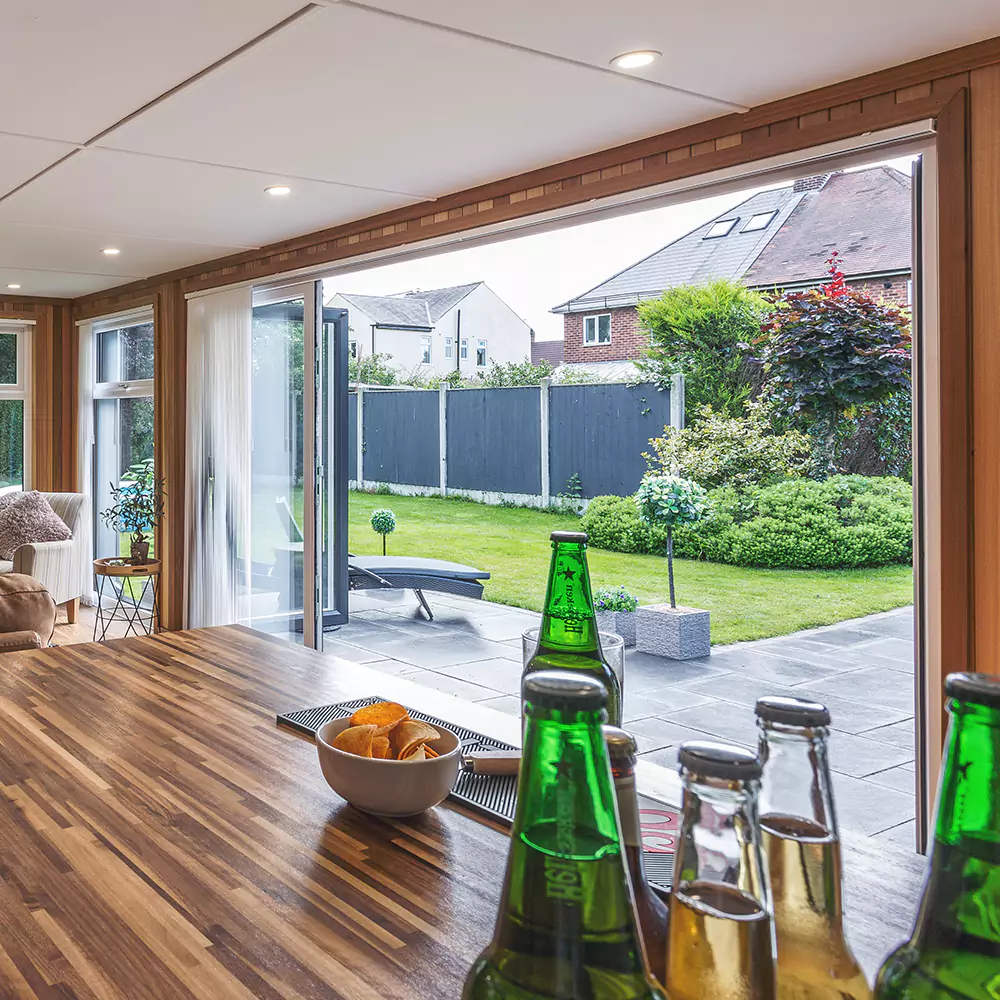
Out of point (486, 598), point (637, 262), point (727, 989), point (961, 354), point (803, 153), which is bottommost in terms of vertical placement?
point (486, 598)

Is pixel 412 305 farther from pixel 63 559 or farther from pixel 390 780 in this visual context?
pixel 390 780

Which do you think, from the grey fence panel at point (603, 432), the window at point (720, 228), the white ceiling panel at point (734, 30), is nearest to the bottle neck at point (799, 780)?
the white ceiling panel at point (734, 30)

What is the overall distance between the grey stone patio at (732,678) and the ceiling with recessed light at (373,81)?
2220 mm

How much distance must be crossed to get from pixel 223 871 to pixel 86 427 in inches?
288

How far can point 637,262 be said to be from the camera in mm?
12320

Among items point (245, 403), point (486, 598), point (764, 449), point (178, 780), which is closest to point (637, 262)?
point (764, 449)

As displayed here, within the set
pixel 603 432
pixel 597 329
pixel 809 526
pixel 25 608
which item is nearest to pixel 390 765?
pixel 25 608

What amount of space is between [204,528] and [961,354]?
14.9ft

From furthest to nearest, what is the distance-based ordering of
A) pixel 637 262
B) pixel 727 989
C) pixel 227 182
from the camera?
1. pixel 637 262
2. pixel 227 182
3. pixel 727 989

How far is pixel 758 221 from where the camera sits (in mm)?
11281

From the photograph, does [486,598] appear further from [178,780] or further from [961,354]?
[178,780]

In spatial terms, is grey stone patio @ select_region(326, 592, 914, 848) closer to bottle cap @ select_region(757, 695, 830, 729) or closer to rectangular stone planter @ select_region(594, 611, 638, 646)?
rectangular stone planter @ select_region(594, 611, 638, 646)

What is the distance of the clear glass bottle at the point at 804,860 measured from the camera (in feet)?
1.51

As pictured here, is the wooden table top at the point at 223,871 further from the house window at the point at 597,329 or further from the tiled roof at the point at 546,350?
the tiled roof at the point at 546,350
